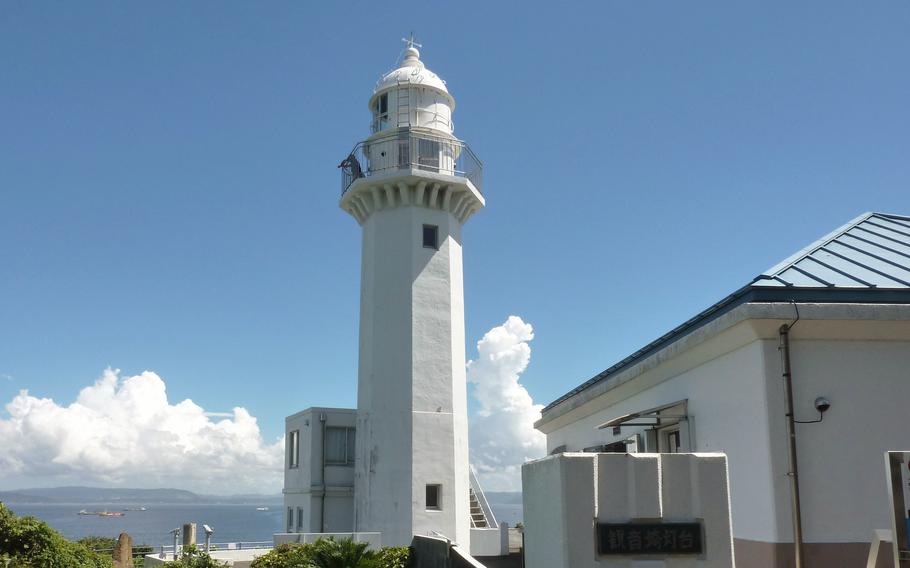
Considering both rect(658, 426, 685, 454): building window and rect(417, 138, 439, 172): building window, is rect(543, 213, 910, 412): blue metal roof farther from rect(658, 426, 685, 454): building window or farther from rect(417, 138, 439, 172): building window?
rect(417, 138, 439, 172): building window

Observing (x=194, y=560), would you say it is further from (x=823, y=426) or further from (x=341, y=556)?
(x=823, y=426)

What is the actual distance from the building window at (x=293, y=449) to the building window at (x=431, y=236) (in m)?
9.25

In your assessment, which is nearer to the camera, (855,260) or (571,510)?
(571,510)

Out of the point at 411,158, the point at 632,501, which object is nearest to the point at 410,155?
the point at 411,158

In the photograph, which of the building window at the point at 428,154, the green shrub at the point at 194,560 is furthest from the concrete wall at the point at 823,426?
the building window at the point at 428,154

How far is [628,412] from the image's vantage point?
1877 centimetres

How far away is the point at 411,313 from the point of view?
27922mm

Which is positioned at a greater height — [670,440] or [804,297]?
[804,297]

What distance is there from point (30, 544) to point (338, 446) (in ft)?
59.3

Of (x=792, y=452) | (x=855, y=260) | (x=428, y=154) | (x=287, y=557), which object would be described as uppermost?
→ (x=428, y=154)

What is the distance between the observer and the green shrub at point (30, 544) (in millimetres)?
12188

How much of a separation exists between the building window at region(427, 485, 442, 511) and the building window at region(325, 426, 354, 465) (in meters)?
4.12

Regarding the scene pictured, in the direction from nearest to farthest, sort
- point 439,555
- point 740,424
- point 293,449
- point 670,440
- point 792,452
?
point 792,452, point 740,424, point 670,440, point 439,555, point 293,449

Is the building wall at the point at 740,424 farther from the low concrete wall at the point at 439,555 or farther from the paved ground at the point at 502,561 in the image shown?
the paved ground at the point at 502,561
